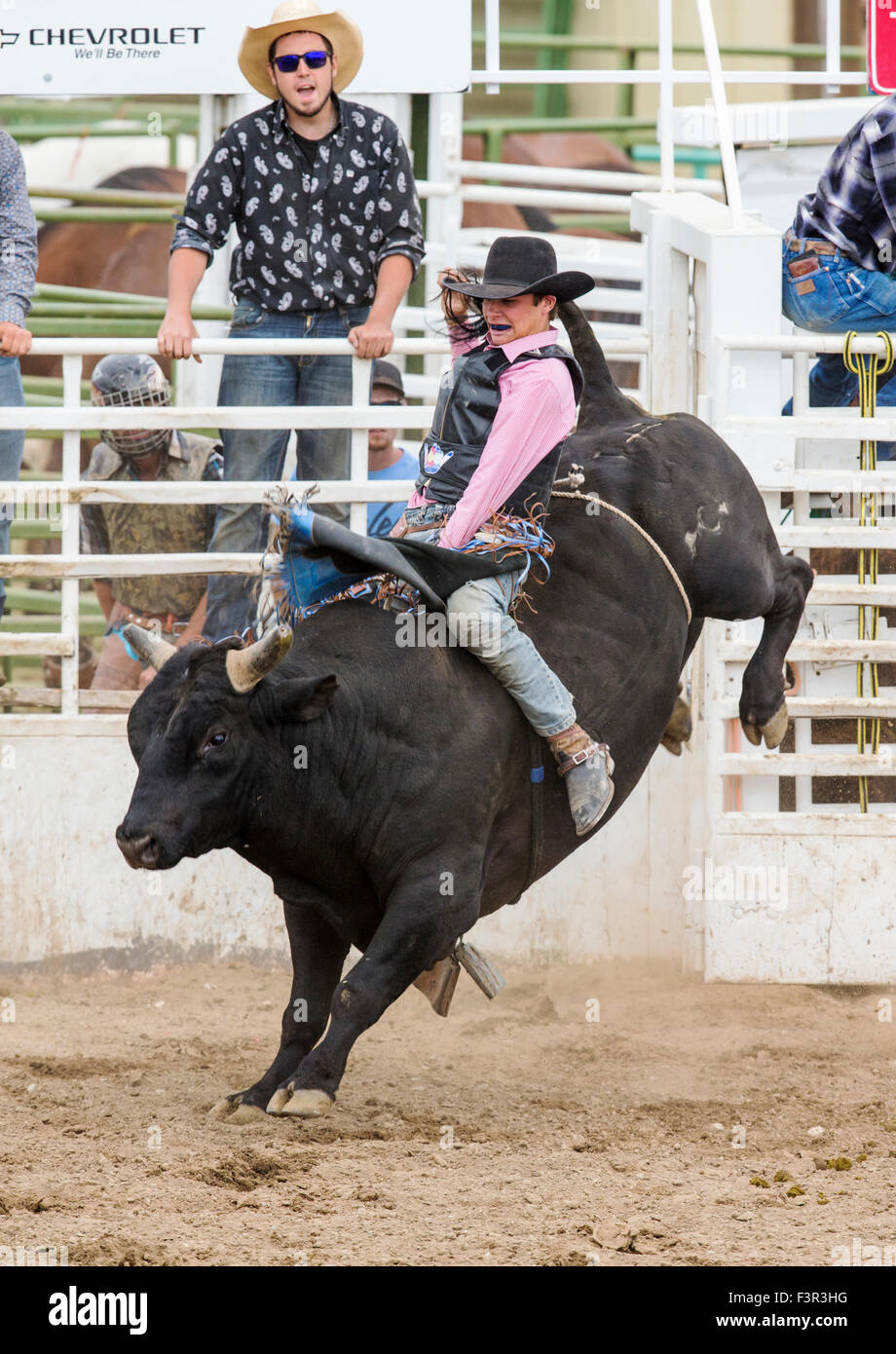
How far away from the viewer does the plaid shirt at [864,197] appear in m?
7.14

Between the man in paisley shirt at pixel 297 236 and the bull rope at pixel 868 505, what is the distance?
5.78 ft

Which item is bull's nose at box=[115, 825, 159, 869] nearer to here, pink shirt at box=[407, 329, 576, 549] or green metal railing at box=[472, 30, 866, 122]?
pink shirt at box=[407, 329, 576, 549]

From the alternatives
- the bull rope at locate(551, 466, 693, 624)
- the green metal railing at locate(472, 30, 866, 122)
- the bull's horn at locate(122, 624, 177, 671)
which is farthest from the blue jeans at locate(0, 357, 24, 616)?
the green metal railing at locate(472, 30, 866, 122)

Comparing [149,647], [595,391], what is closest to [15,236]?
[595,391]

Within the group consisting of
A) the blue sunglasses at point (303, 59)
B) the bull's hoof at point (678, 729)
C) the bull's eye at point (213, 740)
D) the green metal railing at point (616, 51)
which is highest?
the green metal railing at point (616, 51)

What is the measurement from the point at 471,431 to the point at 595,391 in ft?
3.10

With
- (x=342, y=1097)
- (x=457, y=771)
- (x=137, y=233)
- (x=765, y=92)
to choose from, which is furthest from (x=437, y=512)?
(x=765, y=92)

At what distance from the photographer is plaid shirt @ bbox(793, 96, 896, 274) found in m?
7.14

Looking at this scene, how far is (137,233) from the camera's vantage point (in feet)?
45.8

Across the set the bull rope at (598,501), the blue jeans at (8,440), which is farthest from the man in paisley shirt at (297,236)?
the bull rope at (598,501)

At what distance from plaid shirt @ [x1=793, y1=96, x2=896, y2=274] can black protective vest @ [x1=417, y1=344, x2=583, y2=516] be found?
6.70 ft

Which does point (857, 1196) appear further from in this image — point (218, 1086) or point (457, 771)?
point (218, 1086)

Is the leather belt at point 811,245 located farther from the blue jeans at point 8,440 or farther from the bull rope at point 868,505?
the blue jeans at point 8,440

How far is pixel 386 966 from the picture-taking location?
537 cm
